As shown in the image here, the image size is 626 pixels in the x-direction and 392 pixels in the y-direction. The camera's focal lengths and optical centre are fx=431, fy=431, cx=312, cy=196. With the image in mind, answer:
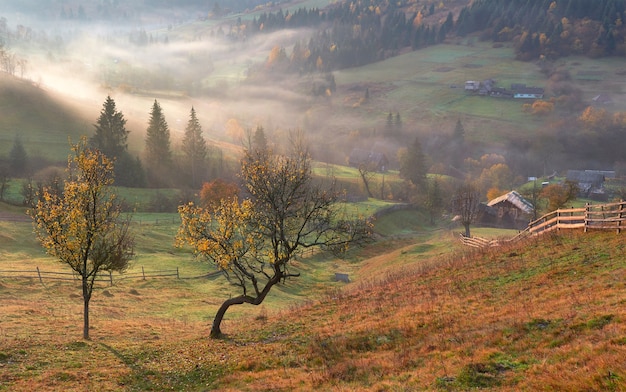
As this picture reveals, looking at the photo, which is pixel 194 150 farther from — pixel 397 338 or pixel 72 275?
pixel 397 338

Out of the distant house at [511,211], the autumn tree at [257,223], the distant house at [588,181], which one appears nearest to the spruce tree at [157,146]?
the distant house at [511,211]

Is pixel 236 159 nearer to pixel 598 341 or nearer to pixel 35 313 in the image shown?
pixel 35 313

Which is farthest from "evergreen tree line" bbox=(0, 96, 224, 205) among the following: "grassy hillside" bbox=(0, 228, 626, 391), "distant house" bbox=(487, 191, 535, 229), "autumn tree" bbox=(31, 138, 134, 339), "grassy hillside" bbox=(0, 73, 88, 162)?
"autumn tree" bbox=(31, 138, 134, 339)

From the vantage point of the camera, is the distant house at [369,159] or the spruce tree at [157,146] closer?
the spruce tree at [157,146]

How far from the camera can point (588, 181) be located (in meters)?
131

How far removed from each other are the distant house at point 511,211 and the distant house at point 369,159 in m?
69.4

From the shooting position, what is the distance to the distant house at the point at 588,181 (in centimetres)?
12750

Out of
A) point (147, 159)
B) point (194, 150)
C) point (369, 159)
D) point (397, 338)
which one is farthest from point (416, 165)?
point (397, 338)

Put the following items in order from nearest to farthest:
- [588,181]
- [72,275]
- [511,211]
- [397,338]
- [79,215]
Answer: [397,338] → [79,215] → [72,275] → [511,211] → [588,181]

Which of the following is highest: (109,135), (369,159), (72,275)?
(109,135)

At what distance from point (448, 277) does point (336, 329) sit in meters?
11.6

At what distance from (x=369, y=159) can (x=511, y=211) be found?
82740 mm

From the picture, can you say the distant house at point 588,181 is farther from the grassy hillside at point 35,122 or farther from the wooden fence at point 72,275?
the grassy hillside at point 35,122

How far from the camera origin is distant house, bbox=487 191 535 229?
86812 mm
